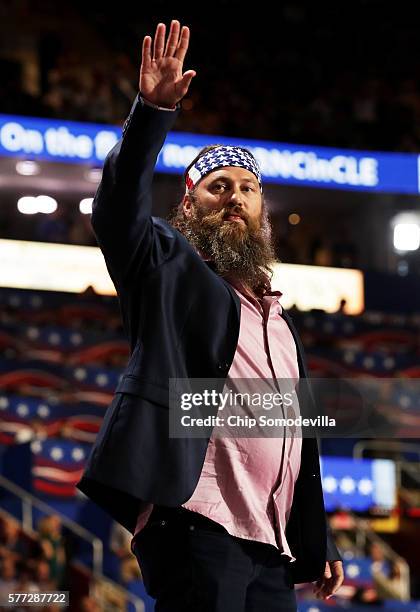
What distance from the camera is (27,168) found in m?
12.2

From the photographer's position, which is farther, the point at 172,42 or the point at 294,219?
the point at 294,219

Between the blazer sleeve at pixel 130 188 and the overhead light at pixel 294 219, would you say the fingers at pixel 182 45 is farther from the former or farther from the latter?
the overhead light at pixel 294 219

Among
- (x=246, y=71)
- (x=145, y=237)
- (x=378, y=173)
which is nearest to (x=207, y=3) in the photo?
(x=246, y=71)

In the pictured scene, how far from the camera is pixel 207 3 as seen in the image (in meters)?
15.0

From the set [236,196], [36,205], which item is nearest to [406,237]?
[36,205]

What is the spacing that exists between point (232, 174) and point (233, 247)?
20 centimetres

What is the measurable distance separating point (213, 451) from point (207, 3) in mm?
13747

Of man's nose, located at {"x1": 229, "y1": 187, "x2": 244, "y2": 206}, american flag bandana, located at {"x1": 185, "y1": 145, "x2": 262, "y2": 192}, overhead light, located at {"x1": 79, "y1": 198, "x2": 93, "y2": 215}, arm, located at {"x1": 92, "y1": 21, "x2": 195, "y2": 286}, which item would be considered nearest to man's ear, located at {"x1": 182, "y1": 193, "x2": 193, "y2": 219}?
american flag bandana, located at {"x1": 185, "y1": 145, "x2": 262, "y2": 192}

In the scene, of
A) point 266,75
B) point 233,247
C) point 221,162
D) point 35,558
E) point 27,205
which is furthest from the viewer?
point 266,75

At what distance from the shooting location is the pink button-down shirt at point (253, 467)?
2.02 metres

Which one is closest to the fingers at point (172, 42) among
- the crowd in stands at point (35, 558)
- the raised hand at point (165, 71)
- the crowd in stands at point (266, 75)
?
the raised hand at point (165, 71)

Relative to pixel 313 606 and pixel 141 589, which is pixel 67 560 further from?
pixel 313 606

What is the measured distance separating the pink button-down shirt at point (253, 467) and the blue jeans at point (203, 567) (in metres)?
0.02

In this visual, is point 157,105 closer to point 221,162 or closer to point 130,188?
point 130,188
